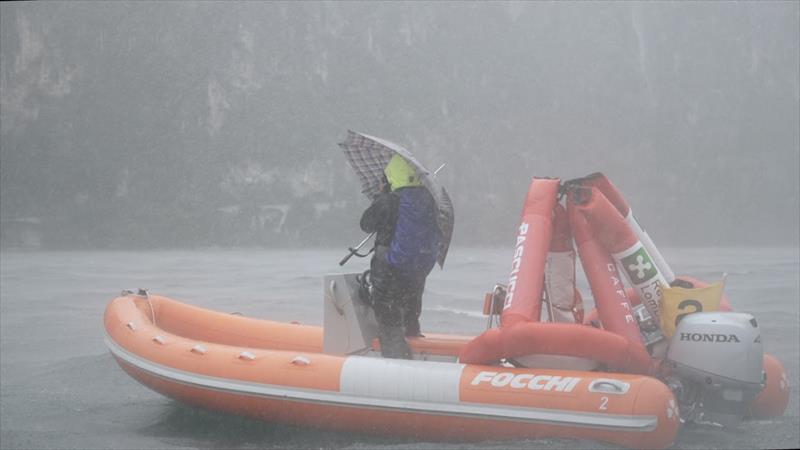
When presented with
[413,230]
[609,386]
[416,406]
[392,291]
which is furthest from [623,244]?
[416,406]

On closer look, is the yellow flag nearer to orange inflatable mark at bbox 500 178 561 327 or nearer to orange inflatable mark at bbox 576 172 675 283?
orange inflatable mark at bbox 576 172 675 283

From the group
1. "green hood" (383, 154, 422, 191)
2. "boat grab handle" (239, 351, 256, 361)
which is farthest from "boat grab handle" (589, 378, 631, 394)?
"boat grab handle" (239, 351, 256, 361)

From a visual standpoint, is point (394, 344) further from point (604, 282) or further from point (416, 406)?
point (604, 282)

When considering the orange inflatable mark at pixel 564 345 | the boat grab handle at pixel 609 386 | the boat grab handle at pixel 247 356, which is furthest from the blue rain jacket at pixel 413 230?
the boat grab handle at pixel 609 386

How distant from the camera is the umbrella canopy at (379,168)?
11.6ft

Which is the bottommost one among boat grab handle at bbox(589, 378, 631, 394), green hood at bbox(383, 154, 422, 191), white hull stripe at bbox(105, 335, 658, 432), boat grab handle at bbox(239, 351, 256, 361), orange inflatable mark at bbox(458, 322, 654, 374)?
white hull stripe at bbox(105, 335, 658, 432)

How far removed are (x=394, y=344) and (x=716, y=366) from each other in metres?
1.29

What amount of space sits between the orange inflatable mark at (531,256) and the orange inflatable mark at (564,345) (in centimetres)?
11

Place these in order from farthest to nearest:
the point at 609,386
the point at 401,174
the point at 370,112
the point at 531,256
Result: 1. the point at 370,112
2. the point at 401,174
3. the point at 531,256
4. the point at 609,386

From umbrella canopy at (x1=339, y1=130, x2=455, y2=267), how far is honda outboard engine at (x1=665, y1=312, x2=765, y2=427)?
1.02 metres

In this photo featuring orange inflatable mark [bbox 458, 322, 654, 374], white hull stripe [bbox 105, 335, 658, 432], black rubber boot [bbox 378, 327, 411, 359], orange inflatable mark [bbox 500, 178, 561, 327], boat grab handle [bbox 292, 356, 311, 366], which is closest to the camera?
white hull stripe [bbox 105, 335, 658, 432]

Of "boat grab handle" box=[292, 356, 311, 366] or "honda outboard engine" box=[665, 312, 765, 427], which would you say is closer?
"honda outboard engine" box=[665, 312, 765, 427]

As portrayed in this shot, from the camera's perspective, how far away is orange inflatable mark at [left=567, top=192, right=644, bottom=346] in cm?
339

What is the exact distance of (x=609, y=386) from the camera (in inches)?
119
